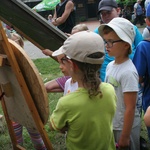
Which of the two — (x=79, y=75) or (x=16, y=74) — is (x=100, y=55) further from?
(x=16, y=74)

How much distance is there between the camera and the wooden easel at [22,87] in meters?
1.90

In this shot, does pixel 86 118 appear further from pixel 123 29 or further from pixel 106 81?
→ pixel 123 29

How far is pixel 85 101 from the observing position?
1.56 meters

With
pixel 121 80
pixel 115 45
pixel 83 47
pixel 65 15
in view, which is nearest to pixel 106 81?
pixel 121 80

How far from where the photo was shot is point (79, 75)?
156cm

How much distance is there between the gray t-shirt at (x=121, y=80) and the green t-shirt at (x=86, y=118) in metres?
0.37

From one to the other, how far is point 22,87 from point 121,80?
0.72 metres

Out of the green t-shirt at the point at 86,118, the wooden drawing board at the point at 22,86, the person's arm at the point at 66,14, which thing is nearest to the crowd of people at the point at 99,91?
the green t-shirt at the point at 86,118

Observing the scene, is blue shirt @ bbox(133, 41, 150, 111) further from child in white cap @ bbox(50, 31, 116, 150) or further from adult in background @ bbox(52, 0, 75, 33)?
adult in background @ bbox(52, 0, 75, 33)

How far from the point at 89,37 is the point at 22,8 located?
0.79 metres

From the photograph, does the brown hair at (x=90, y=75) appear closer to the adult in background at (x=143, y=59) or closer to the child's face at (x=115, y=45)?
the child's face at (x=115, y=45)

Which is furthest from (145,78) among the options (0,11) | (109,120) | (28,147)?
(28,147)

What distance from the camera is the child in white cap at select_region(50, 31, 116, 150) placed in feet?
4.94

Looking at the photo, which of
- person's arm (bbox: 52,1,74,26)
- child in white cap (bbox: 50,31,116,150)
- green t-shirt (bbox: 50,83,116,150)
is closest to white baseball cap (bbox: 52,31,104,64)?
child in white cap (bbox: 50,31,116,150)
